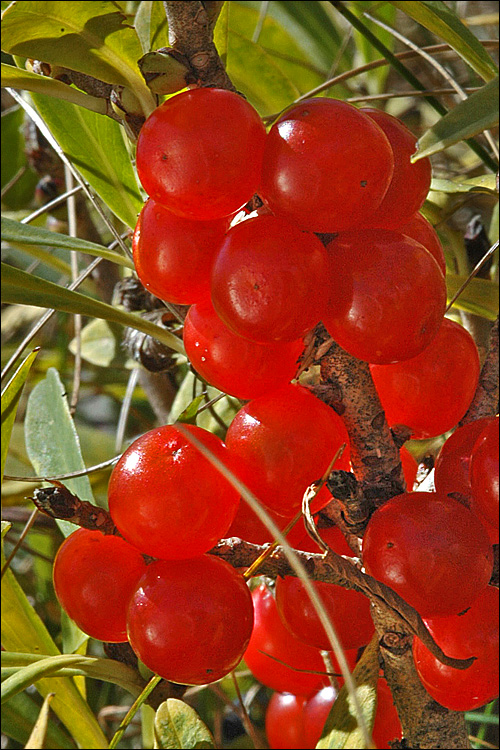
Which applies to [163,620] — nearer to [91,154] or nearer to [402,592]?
[402,592]

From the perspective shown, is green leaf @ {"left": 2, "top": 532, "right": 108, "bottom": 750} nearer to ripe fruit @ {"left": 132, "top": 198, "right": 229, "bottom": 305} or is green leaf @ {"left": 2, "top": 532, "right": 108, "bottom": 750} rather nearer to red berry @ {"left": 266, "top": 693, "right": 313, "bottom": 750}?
red berry @ {"left": 266, "top": 693, "right": 313, "bottom": 750}

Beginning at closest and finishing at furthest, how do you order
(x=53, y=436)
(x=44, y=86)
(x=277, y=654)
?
1. (x=44, y=86)
2. (x=277, y=654)
3. (x=53, y=436)

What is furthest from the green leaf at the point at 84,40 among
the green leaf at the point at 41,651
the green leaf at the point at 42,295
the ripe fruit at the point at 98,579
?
the green leaf at the point at 41,651

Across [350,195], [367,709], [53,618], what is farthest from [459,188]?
[53,618]

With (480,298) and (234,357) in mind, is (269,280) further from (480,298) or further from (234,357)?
(480,298)

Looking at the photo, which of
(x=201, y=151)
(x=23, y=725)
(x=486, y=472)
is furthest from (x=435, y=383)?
(x=23, y=725)

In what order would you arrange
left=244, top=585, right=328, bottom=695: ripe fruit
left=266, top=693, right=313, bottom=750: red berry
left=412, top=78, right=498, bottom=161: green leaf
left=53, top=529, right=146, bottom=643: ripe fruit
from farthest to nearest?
left=266, top=693, right=313, bottom=750: red berry < left=244, top=585, right=328, bottom=695: ripe fruit < left=53, top=529, right=146, bottom=643: ripe fruit < left=412, top=78, right=498, bottom=161: green leaf

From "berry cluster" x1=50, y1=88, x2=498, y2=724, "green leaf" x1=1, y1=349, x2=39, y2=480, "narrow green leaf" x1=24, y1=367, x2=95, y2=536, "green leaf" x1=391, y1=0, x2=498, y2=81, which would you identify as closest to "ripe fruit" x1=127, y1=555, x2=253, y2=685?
"berry cluster" x1=50, y1=88, x2=498, y2=724
